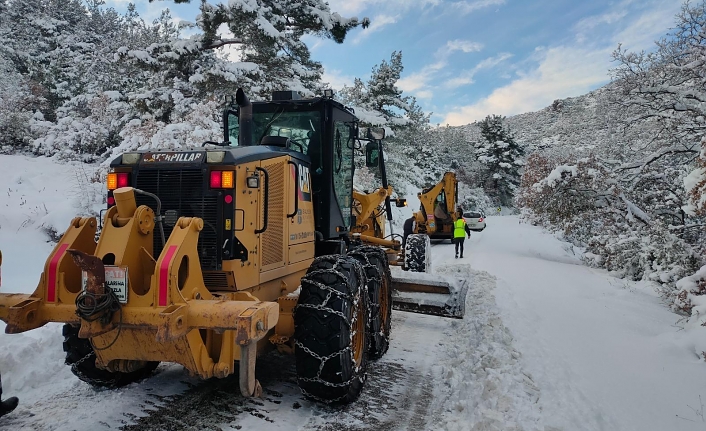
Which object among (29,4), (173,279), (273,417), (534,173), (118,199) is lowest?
(273,417)

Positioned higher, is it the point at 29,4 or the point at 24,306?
the point at 29,4

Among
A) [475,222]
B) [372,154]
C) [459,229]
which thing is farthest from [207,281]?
[475,222]

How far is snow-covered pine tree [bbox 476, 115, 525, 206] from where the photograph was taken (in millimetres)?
53109

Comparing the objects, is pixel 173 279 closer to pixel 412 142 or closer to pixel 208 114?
pixel 208 114

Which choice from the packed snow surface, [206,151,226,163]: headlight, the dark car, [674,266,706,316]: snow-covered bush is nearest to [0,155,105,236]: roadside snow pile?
the packed snow surface

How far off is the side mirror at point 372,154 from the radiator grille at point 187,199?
10.9 ft

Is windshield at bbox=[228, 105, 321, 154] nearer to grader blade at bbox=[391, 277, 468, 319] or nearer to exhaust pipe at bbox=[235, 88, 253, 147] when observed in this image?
exhaust pipe at bbox=[235, 88, 253, 147]

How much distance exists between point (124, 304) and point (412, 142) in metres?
40.4

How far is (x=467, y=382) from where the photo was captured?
15.3ft

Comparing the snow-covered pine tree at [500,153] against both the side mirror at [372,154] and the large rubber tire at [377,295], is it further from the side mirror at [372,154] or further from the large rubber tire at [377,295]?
the large rubber tire at [377,295]

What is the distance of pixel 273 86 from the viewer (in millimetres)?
14750

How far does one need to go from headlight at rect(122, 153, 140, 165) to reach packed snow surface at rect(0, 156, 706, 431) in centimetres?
200

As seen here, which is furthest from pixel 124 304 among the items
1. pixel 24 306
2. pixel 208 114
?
pixel 208 114

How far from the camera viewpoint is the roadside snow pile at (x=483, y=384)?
149 inches
